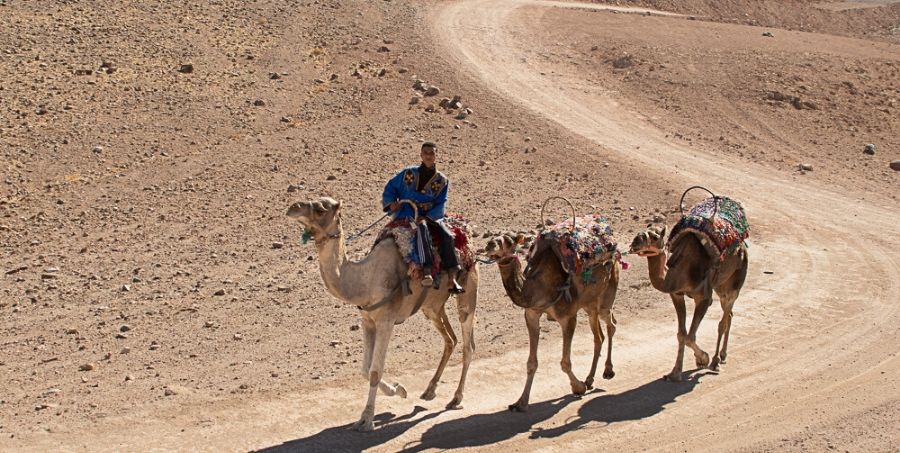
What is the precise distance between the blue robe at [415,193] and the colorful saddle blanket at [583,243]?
150 centimetres

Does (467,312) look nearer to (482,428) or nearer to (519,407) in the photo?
(519,407)

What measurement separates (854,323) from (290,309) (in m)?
9.39

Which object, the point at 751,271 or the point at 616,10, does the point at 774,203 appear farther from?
the point at 616,10

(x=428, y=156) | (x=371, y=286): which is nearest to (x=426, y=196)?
(x=428, y=156)

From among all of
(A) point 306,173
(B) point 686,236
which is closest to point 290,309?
(B) point 686,236

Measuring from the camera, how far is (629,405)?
1500cm

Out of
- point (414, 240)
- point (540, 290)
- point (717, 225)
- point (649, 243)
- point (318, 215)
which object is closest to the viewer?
point (318, 215)

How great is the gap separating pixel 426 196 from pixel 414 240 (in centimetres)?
63

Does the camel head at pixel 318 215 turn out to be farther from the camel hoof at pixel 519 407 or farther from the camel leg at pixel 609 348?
the camel leg at pixel 609 348

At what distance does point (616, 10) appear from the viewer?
49.4m

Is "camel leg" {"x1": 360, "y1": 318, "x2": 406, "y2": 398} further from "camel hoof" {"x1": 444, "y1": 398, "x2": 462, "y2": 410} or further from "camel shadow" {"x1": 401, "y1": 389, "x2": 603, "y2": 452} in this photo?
"camel hoof" {"x1": 444, "y1": 398, "x2": 462, "y2": 410}

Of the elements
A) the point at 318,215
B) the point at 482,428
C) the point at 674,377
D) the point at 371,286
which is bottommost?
the point at 674,377

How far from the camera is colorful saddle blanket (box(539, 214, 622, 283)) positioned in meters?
14.6

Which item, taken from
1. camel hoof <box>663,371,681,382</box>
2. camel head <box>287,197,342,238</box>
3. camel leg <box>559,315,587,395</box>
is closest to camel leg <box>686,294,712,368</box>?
camel hoof <box>663,371,681,382</box>
